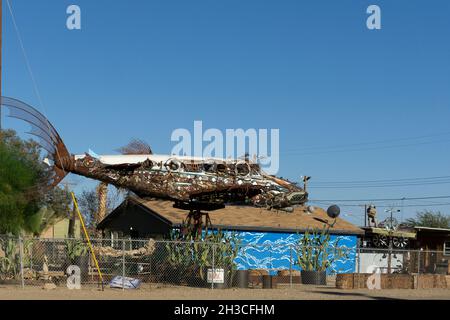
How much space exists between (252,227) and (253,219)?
5.71 ft

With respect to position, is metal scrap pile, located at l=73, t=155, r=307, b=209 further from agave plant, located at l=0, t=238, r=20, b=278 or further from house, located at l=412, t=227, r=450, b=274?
house, located at l=412, t=227, r=450, b=274

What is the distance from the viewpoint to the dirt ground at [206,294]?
19.1 m

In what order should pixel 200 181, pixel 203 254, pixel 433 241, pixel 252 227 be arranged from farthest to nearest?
pixel 433 241
pixel 252 227
pixel 200 181
pixel 203 254

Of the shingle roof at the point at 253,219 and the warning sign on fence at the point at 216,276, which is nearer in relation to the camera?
the warning sign on fence at the point at 216,276

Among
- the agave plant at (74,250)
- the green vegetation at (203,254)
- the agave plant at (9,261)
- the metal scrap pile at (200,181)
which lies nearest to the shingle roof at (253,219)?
the green vegetation at (203,254)

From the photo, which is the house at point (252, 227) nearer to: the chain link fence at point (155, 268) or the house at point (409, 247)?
the house at point (409, 247)

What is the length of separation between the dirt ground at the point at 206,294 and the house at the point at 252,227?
9677mm

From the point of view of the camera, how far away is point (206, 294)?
21.2 meters

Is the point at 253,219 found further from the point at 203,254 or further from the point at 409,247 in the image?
the point at 409,247

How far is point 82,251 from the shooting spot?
25312 mm

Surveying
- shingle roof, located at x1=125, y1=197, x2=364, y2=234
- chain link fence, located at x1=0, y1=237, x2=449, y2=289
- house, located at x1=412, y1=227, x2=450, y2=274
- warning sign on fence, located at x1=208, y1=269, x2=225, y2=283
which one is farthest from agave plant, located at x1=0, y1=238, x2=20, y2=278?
house, located at x1=412, y1=227, x2=450, y2=274

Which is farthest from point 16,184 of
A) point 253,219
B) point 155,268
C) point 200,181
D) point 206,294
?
point 253,219

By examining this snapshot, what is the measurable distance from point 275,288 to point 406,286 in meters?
5.18
